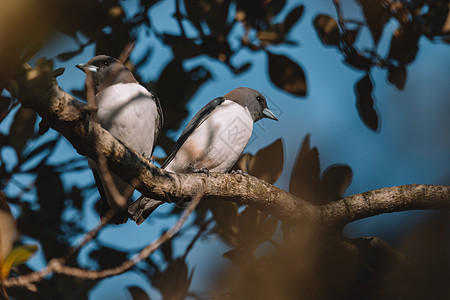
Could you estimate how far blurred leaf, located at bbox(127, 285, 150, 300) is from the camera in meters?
2.67

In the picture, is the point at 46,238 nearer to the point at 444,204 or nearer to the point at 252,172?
the point at 252,172

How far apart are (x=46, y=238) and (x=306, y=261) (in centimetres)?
264

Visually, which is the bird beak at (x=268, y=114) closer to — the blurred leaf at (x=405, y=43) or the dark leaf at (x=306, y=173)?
the blurred leaf at (x=405, y=43)

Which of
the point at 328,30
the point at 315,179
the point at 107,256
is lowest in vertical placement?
the point at 107,256

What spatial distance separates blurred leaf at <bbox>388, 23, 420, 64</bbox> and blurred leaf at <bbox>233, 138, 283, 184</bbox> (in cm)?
101

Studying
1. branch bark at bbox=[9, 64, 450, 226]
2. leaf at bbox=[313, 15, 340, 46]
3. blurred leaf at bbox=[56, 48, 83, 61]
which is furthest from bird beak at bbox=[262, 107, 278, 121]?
blurred leaf at bbox=[56, 48, 83, 61]

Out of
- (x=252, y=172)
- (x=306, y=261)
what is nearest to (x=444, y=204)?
(x=252, y=172)

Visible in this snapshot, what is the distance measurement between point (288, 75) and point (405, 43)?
80 cm

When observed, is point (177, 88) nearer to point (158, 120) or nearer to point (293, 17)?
point (158, 120)

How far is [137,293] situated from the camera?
2.68m

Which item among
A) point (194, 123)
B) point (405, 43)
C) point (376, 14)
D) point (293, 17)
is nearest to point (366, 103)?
point (405, 43)

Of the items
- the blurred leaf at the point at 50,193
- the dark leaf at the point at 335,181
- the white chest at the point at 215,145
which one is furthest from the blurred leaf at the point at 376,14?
the blurred leaf at the point at 50,193

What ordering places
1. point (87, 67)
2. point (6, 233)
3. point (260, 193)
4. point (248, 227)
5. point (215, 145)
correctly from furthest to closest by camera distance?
1. point (87, 67)
2. point (215, 145)
3. point (260, 193)
4. point (248, 227)
5. point (6, 233)

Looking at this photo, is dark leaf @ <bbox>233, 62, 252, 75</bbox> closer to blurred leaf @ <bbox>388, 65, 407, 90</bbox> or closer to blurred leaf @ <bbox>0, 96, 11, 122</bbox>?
blurred leaf @ <bbox>388, 65, 407, 90</bbox>
